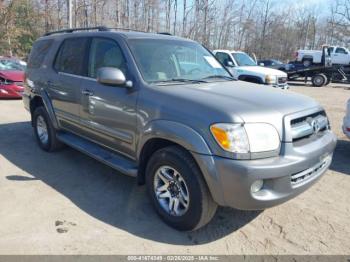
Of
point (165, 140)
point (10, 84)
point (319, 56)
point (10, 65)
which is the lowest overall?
point (10, 84)

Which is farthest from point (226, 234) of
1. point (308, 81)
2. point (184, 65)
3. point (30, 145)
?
point (308, 81)

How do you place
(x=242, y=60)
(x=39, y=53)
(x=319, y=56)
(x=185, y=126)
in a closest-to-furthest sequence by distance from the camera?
1. (x=185, y=126)
2. (x=39, y=53)
3. (x=242, y=60)
4. (x=319, y=56)

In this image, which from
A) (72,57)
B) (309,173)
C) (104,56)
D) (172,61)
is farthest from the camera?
(72,57)

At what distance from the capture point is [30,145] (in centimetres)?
611

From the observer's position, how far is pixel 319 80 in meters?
20.4

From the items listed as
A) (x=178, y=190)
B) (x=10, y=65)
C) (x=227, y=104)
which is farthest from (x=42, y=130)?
(x=10, y=65)

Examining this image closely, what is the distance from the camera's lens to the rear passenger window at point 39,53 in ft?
18.2

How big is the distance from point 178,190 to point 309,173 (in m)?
1.28

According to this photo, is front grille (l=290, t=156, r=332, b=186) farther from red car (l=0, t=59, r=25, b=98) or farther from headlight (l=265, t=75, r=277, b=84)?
red car (l=0, t=59, r=25, b=98)

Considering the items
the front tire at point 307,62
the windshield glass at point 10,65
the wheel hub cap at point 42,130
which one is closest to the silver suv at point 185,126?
the wheel hub cap at point 42,130

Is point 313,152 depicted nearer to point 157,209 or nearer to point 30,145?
point 157,209

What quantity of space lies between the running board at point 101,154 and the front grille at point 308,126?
172 centimetres

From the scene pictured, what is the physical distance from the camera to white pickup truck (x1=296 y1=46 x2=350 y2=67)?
23.1 metres

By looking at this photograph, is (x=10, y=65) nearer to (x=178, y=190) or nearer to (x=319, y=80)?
(x=178, y=190)
